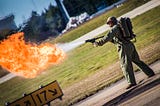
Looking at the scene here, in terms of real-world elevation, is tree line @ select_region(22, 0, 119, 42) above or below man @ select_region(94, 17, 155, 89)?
above

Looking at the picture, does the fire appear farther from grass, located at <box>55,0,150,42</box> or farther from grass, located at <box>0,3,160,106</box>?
grass, located at <box>55,0,150,42</box>

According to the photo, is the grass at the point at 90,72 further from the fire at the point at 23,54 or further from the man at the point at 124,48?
the man at the point at 124,48

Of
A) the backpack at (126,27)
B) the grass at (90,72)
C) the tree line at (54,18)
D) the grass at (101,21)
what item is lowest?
the grass at (90,72)

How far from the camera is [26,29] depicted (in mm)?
70812

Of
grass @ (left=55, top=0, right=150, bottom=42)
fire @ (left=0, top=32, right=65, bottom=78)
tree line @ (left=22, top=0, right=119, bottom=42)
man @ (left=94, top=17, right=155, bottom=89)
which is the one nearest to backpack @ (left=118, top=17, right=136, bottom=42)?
man @ (left=94, top=17, right=155, bottom=89)

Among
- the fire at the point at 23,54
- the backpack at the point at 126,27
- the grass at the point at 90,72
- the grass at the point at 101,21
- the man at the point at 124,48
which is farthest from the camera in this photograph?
the grass at the point at 101,21

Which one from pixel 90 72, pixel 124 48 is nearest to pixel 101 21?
pixel 90 72

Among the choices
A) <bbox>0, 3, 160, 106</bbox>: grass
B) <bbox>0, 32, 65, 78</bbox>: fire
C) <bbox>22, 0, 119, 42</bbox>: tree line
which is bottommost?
<bbox>0, 3, 160, 106</bbox>: grass

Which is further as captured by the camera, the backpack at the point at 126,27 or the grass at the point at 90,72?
the grass at the point at 90,72

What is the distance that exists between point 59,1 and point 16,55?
199 feet

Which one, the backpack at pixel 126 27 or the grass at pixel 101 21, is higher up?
the grass at pixel 101 21

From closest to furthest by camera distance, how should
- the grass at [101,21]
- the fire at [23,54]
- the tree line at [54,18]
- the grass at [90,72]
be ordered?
the grass at [90,72] < the fire at [23,54] < the grass at [101,21] < the tree line at [54,18]

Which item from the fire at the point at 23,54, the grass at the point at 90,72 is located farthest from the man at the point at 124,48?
the fire at the point at 23,54

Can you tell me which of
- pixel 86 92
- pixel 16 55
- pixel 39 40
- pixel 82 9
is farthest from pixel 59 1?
pixel 86 92
